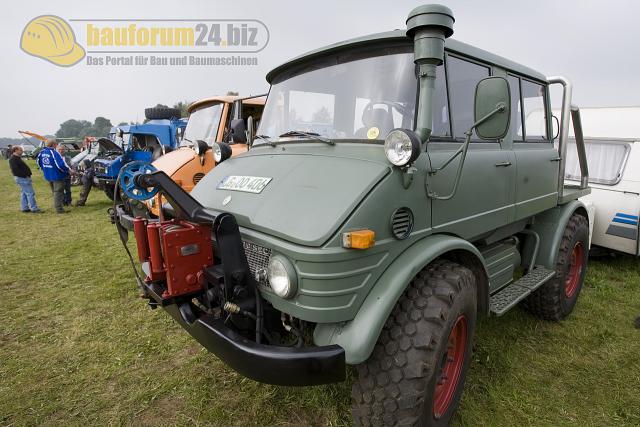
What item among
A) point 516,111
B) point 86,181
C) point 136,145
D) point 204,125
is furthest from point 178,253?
point 86,181

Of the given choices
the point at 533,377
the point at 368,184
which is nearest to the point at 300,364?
the point at 368,184

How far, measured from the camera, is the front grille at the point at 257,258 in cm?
205

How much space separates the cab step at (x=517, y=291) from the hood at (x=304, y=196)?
63.2 inches

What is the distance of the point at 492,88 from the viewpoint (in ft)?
7.16

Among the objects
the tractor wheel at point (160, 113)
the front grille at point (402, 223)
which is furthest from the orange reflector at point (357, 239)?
the tractor wheel at point (160, 113)

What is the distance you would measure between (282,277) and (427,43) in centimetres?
149

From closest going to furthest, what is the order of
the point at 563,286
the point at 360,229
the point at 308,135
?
the point at 360,229 < the point at 308,135 < the point at 563,286

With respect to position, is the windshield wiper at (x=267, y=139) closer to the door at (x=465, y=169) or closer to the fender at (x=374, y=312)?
the door at (x=465, y=169)

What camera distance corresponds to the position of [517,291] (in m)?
3.18

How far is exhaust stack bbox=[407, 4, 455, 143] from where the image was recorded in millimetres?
2006

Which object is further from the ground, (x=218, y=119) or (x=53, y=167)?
(x=218, y=119)

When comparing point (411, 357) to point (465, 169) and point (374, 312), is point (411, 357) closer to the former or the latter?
point (374, 312)

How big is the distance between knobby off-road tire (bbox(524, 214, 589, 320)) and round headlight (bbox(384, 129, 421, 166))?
2.66 meters

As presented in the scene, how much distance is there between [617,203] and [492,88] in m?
4.66
